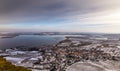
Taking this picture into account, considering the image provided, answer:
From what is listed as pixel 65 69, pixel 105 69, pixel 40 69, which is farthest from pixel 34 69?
pixel 105 69

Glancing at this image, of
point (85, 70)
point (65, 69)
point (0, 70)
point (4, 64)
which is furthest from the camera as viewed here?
point (65, 69)

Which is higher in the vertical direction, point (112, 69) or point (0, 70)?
point (0, 70)

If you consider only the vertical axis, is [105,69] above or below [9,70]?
below

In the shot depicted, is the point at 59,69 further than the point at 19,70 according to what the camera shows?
Yes

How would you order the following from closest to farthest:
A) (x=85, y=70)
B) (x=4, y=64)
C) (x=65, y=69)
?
(x=4, y=64), (x=85, y=70), (x=65, y=69)

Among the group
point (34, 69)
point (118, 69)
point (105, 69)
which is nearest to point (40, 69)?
point (34, 69)

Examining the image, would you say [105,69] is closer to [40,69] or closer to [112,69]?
[112,69]

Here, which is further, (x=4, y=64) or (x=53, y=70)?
(x=53, y=70)

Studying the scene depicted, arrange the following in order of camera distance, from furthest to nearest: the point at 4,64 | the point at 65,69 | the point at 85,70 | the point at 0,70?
1. the point at 65,69
2. the point at 85,70
3. the point at 4,64
4. the point at 0,70

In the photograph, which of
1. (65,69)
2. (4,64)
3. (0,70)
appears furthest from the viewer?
(65,69)

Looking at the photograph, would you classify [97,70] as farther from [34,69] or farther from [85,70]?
[34,69]
